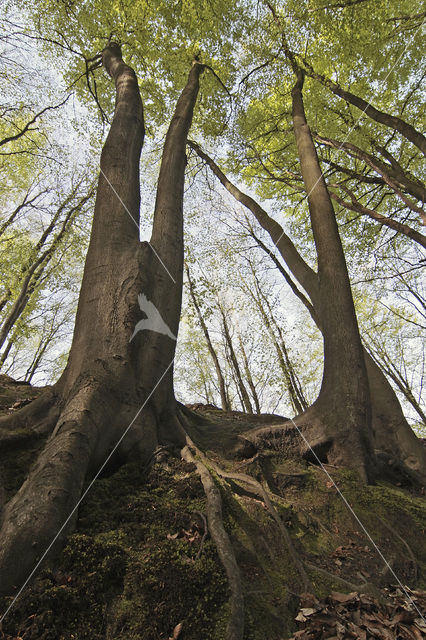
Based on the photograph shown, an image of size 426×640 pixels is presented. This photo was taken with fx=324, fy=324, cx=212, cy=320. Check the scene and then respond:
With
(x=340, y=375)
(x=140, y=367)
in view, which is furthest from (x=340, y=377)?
(x=140, y=367)

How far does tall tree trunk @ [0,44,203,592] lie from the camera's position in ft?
5.88

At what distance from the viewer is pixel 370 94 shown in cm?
833

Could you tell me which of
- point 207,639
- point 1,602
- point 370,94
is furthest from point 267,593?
point 370,94

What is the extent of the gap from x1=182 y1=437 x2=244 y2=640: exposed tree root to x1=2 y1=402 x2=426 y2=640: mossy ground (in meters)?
0.05

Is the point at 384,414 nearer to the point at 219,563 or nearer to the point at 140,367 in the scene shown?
the point at 140,367

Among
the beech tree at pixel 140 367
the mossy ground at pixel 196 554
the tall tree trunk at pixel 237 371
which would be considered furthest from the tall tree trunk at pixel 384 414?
the tall tree trunk at pixel 237 371

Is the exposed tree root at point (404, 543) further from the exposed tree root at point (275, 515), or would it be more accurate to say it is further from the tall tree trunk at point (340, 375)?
the exposed tree root at point (275, 515)

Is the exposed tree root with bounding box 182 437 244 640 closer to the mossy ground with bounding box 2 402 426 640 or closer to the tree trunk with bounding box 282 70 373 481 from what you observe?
the mossy ground with bounding box 2 402 426 640

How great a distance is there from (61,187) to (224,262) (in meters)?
7.09

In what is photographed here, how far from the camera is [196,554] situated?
5.95ft

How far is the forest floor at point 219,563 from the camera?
1.48 meters

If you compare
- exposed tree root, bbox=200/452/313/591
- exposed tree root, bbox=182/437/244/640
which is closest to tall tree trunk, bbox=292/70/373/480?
exposed tree root, bbox=200/452/313/591

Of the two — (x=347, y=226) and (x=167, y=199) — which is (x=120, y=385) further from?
(x=347, y=226)

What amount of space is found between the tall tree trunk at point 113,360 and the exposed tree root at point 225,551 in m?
0.69
